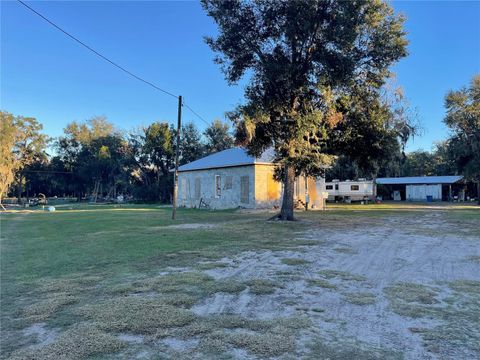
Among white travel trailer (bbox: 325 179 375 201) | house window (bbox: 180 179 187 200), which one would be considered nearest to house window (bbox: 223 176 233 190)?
house window (bbox: 180 179 187 200)

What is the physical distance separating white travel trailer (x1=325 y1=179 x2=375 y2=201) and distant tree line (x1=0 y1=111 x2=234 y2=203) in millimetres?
13598

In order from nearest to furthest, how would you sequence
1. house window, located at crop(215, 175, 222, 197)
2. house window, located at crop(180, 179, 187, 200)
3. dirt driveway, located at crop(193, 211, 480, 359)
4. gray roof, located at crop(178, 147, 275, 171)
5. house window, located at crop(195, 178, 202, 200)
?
dirt driveway, located at crop(193, 211, 480, 359) → gray roof, located at crop(178, 147, 275, 171) → house window, located at crop(215, 175, 222, 197) → house window, located at crop(195, 178, 202, 200) → house window, located at crop(180, 179, 187, 200)

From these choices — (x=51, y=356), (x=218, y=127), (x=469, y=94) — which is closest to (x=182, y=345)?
(x=51, y=356)

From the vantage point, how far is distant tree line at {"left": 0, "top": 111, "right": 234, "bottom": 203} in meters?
45.3

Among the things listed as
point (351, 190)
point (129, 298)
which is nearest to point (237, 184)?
point (129, 298)

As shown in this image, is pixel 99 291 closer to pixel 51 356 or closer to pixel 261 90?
pixel 51 356

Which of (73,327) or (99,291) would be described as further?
(99,291)

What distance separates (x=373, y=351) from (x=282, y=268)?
3592mm

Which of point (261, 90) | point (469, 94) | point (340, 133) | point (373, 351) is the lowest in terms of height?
point (373, 351)

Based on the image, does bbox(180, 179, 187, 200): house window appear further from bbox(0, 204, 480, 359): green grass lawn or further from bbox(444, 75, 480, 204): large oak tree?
bbox(444, 75, 480, 204): large oak tree

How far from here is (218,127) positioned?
49938 millimetres

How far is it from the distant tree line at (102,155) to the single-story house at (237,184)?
49.6ft

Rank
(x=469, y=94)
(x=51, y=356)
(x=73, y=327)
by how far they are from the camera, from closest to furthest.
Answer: (x=51, y=356) < (x=73, y=327) < (x=469, y=94)

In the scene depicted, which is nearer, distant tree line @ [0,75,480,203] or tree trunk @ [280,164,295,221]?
tree trunk @ [280,164,295,221]
